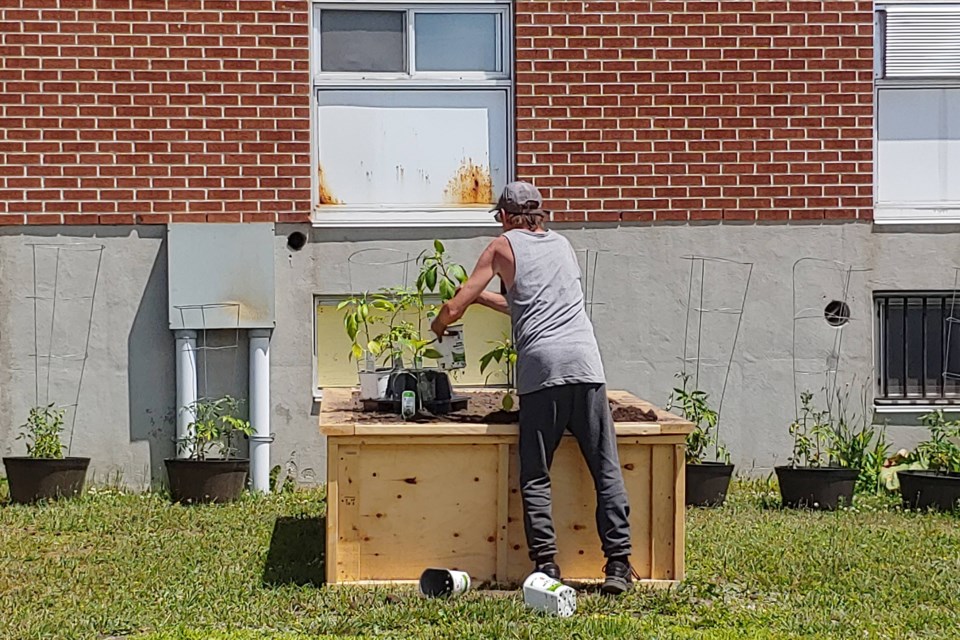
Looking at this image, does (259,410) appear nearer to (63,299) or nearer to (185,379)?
(185,379)

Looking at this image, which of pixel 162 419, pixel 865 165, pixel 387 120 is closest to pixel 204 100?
pixel 387 120

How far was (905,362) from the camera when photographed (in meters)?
9.62

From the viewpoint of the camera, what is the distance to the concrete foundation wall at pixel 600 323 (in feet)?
29.7

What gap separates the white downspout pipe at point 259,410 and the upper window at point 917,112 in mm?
4566

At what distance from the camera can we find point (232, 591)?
20.1 ft

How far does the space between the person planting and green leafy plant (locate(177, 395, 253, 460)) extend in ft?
10.1

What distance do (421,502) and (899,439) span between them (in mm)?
4616

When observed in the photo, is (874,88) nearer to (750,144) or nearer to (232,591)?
(750,144)

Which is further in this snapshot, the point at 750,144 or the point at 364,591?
the point at 750,144

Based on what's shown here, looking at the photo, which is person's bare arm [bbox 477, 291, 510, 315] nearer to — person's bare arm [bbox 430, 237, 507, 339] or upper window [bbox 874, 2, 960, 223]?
person's bare arm [bbox 430, 237, 507, 339]

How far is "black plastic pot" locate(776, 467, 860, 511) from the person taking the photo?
848 centimetres

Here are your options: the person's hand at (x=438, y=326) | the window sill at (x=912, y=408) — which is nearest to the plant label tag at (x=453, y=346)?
Answer: the person's hand at (x=438, y=326)

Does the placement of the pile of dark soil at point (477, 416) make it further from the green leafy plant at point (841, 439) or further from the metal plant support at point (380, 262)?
the green leafy plant at point (841, 439)

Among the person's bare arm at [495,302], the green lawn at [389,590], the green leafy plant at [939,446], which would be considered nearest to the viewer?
the green lawn at [389,590]
